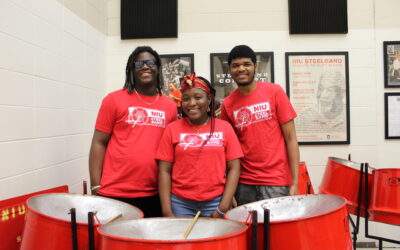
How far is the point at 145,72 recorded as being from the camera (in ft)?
4.96

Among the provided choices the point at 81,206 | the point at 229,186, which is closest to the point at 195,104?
the point at 229,186

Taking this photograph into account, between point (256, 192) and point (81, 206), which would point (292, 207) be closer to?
point (256, 192)

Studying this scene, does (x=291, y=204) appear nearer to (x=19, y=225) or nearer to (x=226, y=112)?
(x=226, y=112)

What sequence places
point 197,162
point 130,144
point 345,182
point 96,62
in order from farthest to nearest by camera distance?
point 96,62, point 345,182, point 130,144, point 197,162

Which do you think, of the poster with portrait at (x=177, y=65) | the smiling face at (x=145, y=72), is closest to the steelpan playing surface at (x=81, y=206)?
the smiling face at (x=145, y=72)

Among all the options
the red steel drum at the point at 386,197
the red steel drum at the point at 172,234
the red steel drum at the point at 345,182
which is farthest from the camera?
the red steel drum at the point at 345,182

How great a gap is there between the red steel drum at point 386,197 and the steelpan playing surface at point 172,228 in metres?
1.08

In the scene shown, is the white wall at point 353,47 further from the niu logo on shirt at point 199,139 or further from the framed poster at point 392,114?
the niu logo on shirt at point 199,139

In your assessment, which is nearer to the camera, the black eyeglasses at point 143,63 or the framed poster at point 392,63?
the black eyeglasses at point 143,63

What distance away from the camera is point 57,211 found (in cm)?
115

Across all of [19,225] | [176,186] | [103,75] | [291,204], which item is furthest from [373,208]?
[103,75]

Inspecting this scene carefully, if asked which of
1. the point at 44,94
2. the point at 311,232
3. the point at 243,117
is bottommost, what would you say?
the point at 311,232

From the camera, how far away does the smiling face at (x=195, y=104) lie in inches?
55.0

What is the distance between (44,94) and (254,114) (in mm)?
1011
